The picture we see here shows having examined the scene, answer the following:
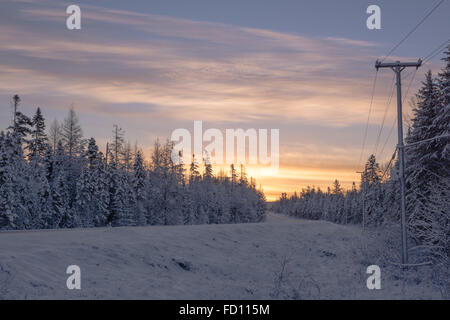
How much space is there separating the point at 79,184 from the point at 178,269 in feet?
116

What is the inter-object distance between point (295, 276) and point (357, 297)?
574cm

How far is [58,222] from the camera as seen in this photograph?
167 ft

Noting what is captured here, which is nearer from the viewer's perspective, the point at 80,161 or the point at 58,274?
the point at 58,274

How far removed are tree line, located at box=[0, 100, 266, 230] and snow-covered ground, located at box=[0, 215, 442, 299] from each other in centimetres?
2226

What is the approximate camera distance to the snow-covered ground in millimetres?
15156

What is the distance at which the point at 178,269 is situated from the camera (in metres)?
21.2

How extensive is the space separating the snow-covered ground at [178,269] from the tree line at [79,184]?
73.0 ft

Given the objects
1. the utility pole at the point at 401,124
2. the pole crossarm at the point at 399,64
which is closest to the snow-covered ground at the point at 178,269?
the utility pole at the point at 401,124

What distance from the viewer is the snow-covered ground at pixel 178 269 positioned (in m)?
15.2

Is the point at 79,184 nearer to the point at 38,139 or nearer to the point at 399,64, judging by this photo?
the point at 38,139

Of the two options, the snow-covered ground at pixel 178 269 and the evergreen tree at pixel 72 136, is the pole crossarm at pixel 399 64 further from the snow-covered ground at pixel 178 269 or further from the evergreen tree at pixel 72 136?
the evergreen tree at pixel 72 136

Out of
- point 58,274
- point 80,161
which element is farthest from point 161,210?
point 58,274

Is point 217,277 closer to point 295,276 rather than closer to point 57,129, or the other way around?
point 295,276
